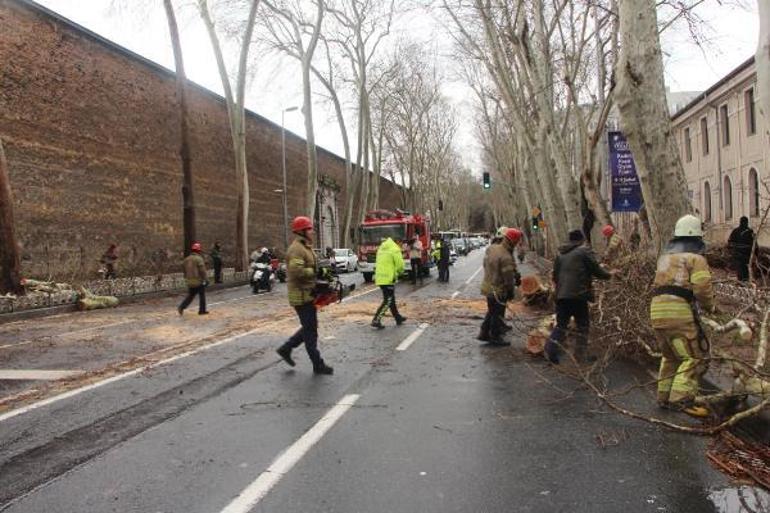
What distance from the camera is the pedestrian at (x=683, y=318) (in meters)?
5.80

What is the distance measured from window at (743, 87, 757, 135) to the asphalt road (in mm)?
26772

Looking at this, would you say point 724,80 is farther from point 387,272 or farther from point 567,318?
point 567,318

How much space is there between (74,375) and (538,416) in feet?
18.0

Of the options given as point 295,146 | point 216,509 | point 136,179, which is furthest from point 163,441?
point 295,146

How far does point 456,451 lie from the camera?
491 cm

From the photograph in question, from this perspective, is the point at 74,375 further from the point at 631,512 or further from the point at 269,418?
the point at 631,512

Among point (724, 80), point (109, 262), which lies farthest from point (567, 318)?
point (724, 80)

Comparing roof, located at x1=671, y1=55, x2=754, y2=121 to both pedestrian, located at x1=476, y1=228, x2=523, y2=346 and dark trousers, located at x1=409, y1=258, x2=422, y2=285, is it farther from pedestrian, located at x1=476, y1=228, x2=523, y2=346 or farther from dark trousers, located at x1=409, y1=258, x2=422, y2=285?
pedestrian, located at x1=476, y1=228, x2=523, y2=346

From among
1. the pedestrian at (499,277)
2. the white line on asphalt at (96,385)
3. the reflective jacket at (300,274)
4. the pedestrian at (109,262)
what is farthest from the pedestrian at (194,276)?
the pedestrian at (109,262)

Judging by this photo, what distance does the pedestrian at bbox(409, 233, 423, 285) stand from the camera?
25.1 metres

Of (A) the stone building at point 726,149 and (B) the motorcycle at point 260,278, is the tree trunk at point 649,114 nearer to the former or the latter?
(B) the motorcycle at point 260,278

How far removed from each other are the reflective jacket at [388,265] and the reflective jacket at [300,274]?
4.03 meters

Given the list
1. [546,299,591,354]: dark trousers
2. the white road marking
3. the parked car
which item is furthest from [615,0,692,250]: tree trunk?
the parked car

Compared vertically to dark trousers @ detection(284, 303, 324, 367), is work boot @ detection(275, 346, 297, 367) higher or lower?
lower
